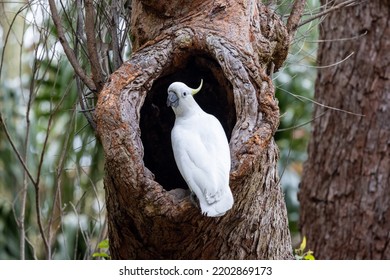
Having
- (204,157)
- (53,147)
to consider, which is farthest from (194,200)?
(53,147)

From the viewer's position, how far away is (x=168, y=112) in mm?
3070

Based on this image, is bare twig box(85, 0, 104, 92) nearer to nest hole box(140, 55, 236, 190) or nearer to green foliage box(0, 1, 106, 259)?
nest hole box(140, 55, 236, 190)

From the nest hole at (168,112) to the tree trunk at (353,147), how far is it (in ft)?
6.78

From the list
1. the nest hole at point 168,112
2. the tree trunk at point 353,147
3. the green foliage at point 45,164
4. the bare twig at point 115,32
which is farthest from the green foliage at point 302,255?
the tree trunk at point 353,147

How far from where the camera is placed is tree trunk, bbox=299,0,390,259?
4922mm

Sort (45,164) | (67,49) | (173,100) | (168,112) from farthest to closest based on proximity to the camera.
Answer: (45,164) → (168,112) → (67,49) → (173,100)

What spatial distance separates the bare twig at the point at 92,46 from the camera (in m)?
2.86

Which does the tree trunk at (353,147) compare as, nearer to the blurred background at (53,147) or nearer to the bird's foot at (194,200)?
the blurred background at (53,147)

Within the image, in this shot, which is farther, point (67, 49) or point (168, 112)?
point (168, 112)

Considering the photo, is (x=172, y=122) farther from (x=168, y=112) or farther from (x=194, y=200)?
(x=194, y=200)

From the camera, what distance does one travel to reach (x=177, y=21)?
3043 mm

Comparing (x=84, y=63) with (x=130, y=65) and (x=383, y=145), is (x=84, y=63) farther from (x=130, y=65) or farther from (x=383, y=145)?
(x=383, y=145)

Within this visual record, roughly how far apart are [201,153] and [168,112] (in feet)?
1.99

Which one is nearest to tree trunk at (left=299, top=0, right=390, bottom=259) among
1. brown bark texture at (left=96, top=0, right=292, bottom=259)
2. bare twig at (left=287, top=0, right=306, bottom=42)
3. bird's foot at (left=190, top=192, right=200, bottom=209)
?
bare twig at (left=287, top=0, right=306, bottom=42)
